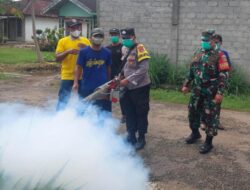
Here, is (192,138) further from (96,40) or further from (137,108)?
(96,40)

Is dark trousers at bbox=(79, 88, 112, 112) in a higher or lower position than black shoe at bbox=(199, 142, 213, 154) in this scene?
higher

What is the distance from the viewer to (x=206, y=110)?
19.8 feet

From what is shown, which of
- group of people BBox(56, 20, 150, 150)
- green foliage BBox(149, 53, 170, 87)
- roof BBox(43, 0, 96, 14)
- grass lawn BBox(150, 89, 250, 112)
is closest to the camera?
group of people BBox(56, 20, 150, 150)

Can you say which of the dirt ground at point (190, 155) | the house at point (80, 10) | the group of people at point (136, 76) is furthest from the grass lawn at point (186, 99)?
the house at point (80, 10)

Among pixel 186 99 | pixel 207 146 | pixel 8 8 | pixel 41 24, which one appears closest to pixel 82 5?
pixel 8 8

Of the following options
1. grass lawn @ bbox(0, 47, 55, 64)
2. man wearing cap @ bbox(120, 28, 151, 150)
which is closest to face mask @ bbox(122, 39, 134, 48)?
man wearing cap @ bbox(120, 28, 151, 150)

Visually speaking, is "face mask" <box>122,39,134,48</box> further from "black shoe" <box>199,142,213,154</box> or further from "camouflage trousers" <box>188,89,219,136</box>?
"black shoe" <box>199,142,213,154</box>

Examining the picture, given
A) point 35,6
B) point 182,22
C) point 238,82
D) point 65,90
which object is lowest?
point 238,82

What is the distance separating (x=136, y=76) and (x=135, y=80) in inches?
2.2

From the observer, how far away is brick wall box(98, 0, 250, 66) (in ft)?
36.8

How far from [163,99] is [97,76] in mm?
4688

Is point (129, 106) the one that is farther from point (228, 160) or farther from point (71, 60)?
point (228, 160)

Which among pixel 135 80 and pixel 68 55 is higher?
pixel 68 55

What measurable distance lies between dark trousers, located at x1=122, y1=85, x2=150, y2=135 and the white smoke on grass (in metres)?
1.70
